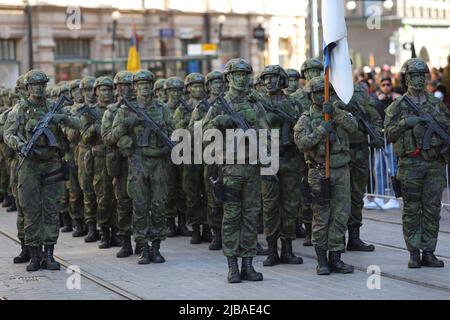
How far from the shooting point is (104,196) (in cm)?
1328

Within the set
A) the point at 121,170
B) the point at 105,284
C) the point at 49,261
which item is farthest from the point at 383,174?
the point at 105,284

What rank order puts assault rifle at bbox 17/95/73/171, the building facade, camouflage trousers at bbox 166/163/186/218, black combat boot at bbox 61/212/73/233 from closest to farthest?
assault rifle at bbox 17/95/73/171, camouflage trousers at bbox 166/163/186/218, black combat boot at bbox 61/212/73/233, the building facade

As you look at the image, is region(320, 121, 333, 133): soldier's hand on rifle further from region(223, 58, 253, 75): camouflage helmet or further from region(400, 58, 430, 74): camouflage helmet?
region(400, 58, 430, 74): camouflage helmet

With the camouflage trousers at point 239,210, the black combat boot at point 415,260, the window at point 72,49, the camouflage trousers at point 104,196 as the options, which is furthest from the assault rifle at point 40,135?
the window at point 72,49

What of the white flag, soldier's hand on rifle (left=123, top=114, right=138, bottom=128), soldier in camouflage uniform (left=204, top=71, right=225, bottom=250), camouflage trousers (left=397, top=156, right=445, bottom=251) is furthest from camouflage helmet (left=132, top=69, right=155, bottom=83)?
camouflage trousers (left=397, top=156, right=445, bottom=251)

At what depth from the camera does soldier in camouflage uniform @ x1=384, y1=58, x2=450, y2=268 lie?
35.2 feet

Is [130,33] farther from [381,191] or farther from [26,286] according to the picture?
[26,286]

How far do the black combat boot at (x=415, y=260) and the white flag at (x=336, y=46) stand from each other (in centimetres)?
176

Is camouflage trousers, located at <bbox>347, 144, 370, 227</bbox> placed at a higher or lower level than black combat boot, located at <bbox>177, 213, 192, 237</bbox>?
higher

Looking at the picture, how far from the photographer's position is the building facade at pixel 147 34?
111 ft

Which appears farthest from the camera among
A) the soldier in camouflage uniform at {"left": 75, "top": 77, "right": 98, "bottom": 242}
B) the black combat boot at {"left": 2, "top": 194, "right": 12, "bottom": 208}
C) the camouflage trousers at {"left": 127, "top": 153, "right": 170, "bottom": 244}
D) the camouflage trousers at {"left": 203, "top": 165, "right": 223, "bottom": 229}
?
the black combat boot at {"left": 2, "top": 194, "right": 12, "bottom": 208}

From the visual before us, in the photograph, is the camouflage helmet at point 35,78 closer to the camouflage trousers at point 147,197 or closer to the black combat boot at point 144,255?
the camouflage trousers at point 147,197

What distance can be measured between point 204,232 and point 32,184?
290 centimetres

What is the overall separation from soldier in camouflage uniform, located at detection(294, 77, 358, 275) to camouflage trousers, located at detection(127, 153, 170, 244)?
6.45ft
